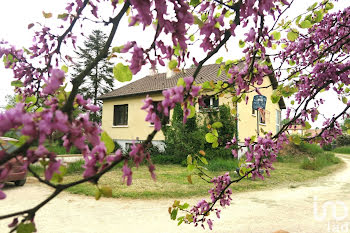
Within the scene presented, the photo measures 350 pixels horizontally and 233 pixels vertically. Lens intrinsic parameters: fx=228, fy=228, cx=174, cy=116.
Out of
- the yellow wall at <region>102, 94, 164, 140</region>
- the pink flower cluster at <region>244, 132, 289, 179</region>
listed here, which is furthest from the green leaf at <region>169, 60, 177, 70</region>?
the yellow wall at <region>102, 94, 164, 140</region>

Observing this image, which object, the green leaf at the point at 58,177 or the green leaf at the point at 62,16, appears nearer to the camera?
the green leaf at the point at 58,177

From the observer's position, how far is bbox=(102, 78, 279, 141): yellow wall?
13259 millimetres

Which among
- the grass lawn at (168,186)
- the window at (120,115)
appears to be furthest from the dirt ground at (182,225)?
the window at (120,115)

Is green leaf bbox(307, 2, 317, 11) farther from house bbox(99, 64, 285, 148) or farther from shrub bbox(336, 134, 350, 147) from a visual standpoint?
shrub bbox(336, 134, 350, 147)

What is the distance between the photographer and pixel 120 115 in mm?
17016

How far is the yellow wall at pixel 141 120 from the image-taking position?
1326cm

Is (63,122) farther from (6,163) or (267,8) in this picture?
(267,8)

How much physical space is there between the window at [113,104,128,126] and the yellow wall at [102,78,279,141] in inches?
11.1

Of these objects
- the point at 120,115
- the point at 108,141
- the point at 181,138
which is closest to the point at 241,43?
the point at 108,141

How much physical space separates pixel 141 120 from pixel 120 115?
2732 millimetres

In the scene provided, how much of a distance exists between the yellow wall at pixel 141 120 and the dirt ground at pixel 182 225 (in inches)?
277

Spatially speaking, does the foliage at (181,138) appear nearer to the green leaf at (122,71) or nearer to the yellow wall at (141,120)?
the yellow wall at (141,120)

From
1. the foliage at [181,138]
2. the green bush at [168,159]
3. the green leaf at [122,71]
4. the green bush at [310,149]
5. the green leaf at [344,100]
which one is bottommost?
the green bush at [168,159]

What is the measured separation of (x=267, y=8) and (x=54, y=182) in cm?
113
